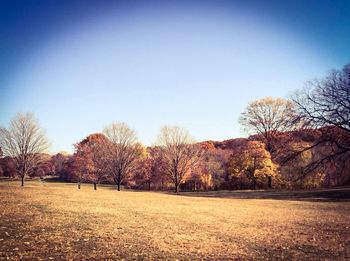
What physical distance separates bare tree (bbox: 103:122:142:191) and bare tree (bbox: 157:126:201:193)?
7028mm

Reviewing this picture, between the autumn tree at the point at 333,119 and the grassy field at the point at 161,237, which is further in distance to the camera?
the autumn tree at the point at 333,119

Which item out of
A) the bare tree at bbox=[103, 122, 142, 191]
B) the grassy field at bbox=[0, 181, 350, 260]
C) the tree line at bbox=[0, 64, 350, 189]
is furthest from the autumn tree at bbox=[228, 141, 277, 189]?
the grassy field at bbox=[0, 181, 350, 260]

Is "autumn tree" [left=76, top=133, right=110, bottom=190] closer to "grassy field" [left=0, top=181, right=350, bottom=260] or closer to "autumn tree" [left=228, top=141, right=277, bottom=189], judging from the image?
"autumn tree" [left=228, top=141, right=277, bottom=189]

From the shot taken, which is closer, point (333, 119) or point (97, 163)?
point (333, 119)

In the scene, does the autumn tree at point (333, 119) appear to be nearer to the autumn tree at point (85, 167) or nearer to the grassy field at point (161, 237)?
the grassy field at point (161, 237)

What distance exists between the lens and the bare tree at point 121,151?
4619 cm

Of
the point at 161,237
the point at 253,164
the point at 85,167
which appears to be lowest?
the point at 161,237

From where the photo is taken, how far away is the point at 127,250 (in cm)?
953

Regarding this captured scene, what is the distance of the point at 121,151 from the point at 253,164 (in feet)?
79.5

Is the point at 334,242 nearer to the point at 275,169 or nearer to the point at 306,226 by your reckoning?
the point at 306,226

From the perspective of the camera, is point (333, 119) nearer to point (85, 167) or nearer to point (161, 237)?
point (161, 237)

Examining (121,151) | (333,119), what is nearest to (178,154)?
(121,151)

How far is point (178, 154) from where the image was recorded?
50969mm

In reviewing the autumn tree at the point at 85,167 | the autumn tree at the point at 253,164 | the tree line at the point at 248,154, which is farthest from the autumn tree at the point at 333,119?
the autumn tree at the point at 85,167
